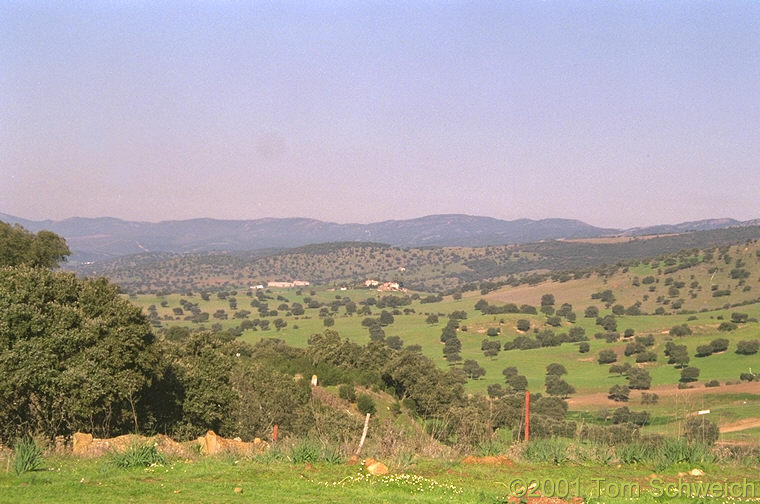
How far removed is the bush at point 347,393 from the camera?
4419 cm

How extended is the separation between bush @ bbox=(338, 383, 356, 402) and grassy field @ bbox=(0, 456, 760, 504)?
32.3m

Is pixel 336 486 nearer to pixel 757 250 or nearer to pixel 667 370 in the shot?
pixel 667 370

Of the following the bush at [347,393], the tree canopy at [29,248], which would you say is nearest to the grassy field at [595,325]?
the bush at [347,393]

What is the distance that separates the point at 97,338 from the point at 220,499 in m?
11.1

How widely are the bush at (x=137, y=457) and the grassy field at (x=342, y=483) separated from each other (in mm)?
199

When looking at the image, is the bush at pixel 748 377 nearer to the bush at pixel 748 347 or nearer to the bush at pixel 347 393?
the bush at pixel 748 347

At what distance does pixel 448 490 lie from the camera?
10.3 m

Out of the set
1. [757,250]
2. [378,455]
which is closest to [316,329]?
[757,250]

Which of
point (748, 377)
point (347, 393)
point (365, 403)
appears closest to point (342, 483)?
point (365, 403)

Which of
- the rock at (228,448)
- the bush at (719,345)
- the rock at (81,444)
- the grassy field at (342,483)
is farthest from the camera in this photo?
the bush at (719,345)

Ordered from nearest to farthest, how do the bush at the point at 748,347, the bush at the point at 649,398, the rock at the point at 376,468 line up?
the rock at the point at 376,468 → the bush at the point at 649,398 → the bush at the point at 748,347

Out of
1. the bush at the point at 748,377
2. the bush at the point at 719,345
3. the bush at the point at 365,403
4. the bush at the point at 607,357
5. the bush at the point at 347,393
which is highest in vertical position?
the bush at the point at 347,393

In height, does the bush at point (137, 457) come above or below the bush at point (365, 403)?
above

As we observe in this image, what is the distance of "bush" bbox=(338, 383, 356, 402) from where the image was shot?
44.2 m
